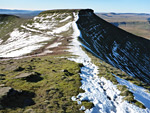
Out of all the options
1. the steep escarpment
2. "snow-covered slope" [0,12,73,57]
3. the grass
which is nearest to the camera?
the grass

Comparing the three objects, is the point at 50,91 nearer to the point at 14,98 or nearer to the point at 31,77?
the point at 14,98

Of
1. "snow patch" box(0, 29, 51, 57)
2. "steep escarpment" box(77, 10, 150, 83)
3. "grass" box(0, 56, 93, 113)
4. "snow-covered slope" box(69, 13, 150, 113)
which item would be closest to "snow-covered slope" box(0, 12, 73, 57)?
"snow patch" box(0, 29, 51, 57)

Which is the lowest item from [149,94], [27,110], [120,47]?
[120,47]

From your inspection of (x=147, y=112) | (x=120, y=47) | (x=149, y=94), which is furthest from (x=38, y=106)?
(x=120, y=47)

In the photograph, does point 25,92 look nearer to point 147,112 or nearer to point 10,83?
point 10,83

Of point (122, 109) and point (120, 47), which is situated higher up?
point (122, 109)

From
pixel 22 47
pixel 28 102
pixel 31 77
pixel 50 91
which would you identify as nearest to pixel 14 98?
pixel 28 102

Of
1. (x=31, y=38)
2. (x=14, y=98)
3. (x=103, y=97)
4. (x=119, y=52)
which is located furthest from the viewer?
(x=31, y=38)

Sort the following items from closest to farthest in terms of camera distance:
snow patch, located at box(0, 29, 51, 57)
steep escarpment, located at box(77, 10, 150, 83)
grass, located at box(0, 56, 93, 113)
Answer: grass, located at box(0, 56, 93, 113) → snow patch, located at box(0, 29, 51, 57) → steep escarpment, located at box(77, 10, 150, 83)

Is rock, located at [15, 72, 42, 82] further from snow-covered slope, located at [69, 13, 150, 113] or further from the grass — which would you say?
snow-covered slope, located at [69, 13, 150, 113]

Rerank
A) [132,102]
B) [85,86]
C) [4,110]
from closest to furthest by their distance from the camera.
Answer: [4,110]
[132,102]
[85,86]

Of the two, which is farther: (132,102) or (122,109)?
(132,102)
